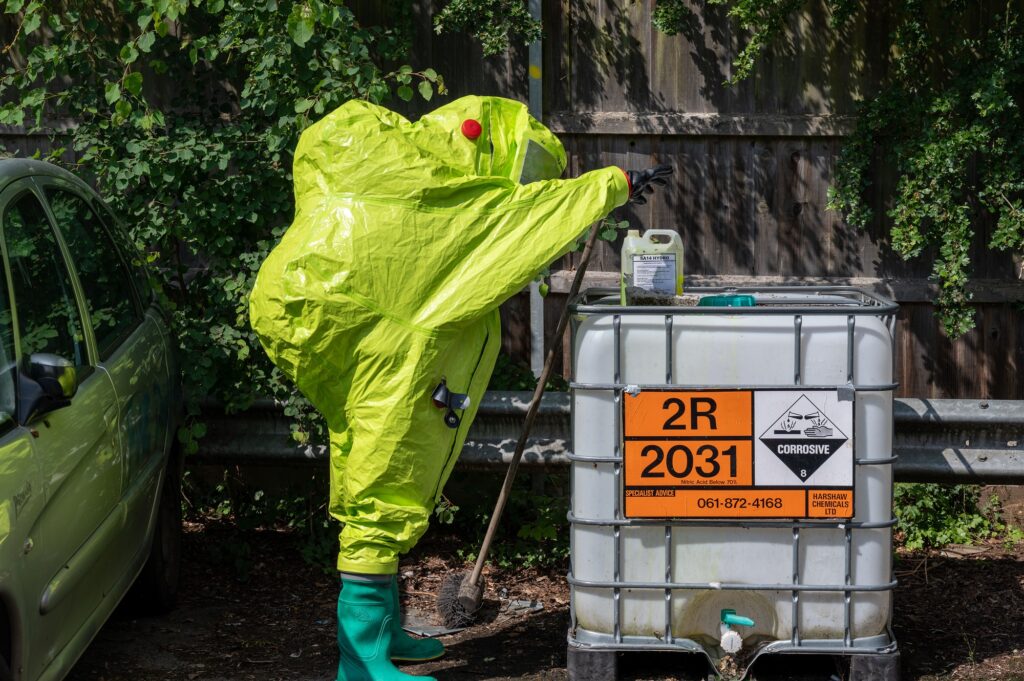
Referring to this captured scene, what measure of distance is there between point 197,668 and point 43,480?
1274 mm

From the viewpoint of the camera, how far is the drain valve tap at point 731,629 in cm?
376

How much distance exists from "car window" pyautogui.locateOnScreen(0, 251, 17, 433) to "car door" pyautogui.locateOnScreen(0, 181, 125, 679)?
0.03m

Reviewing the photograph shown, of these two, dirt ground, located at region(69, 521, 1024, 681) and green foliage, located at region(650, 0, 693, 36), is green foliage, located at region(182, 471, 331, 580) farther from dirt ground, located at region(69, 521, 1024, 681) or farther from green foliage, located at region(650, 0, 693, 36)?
green foliage, located at region(650, 0, 693, 36)

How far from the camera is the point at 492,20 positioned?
208 inches

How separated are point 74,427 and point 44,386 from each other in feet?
0.89

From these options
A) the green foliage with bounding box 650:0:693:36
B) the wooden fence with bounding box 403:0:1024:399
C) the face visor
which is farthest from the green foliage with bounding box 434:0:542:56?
the face visor

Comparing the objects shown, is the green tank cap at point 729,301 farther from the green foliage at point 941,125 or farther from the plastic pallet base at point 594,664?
the green foliage at point 941,125

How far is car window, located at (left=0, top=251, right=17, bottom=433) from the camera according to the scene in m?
3.10

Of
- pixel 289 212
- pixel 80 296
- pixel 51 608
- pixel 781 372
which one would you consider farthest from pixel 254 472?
pixel 781 372

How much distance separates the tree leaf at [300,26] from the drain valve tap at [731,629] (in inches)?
101

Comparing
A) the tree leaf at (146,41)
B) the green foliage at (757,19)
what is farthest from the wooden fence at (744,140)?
the tree leaf at (146,41)

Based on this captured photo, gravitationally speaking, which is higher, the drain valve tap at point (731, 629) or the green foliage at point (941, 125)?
the green foliage at point (941, 125)

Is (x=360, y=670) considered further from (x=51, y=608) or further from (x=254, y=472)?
(x=254, y=472)

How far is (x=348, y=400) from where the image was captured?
377 cm
